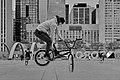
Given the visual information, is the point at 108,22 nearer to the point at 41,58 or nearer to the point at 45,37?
the point at 41,58

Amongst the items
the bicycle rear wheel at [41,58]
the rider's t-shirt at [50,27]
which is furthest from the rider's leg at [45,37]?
the bicycle rear wheel at [41,58]

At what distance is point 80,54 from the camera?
5134cm

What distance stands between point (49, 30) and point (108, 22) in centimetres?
18832

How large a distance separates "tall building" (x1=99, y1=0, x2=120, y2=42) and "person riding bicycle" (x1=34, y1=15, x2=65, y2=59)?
177 metres

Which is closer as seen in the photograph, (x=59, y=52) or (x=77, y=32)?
(x=59, y=52)

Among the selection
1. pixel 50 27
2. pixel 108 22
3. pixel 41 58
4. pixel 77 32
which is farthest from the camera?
pixel 108 22

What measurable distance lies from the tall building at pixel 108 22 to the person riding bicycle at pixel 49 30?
176523 mm

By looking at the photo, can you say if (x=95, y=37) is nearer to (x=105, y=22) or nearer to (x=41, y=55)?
(x=105, y=22)

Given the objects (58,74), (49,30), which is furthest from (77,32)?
(58,74)

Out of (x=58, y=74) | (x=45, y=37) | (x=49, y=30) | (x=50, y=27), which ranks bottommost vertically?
(x=58, y=74)

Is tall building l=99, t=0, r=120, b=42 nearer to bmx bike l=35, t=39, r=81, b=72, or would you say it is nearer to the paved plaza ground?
the paved plaza ground

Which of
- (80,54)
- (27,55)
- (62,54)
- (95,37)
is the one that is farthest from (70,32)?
(62,54)

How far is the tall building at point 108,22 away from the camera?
18702cm

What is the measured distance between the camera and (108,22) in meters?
195
